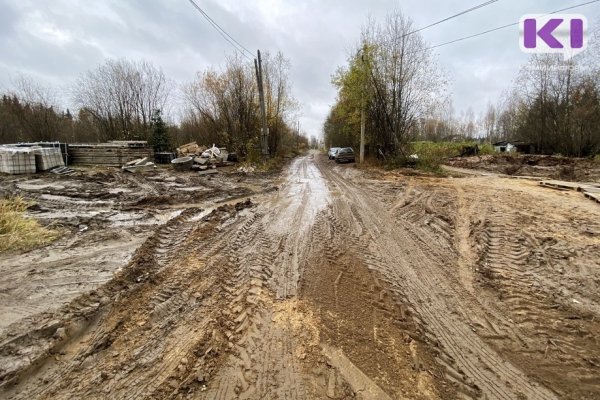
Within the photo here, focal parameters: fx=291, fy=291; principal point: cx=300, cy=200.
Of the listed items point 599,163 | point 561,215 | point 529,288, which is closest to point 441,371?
point 529,288

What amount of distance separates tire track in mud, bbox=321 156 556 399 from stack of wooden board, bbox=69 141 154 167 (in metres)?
18.4

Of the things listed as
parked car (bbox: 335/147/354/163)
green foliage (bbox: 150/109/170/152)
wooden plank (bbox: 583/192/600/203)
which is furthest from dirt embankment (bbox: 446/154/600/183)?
green foliage (bbox: 150/109/170/152)

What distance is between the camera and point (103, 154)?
61.5ft

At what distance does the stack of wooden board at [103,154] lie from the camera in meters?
18.5

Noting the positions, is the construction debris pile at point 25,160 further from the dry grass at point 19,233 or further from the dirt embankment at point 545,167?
the dirt embankment at point 545,167

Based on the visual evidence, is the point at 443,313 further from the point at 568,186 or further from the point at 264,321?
the point at 568,186

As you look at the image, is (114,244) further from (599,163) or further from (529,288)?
(599,163)

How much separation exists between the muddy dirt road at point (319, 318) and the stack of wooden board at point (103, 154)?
1580 centimetres

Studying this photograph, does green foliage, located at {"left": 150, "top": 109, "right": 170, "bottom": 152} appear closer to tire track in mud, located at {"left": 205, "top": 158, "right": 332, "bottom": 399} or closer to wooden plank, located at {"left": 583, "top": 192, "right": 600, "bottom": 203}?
tire track in mud, located at {"left": 205, "top": 158, "right": 332, "bottom": 399}

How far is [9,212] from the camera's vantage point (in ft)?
18.8

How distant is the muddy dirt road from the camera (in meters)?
2.33

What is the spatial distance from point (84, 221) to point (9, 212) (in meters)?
1.22

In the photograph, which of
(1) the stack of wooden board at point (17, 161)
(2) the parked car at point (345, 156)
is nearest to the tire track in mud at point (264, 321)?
(1) the stack of wooden board at point (17, 161)

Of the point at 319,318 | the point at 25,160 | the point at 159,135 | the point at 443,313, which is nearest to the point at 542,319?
the point at 443,313
